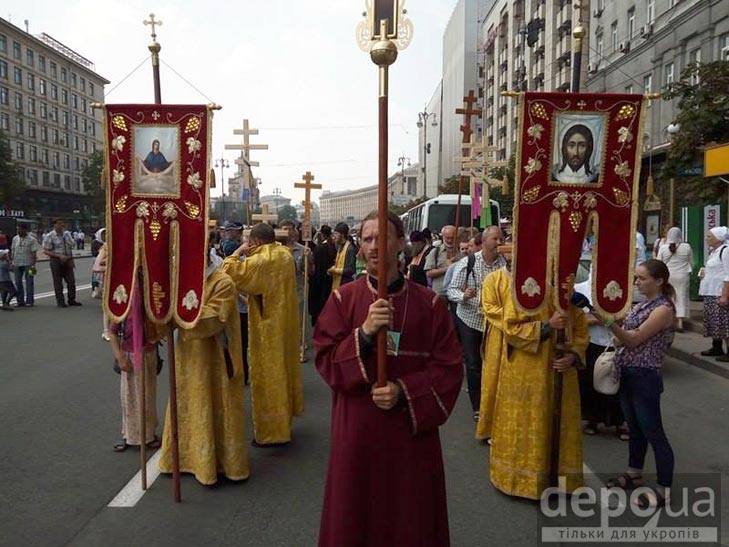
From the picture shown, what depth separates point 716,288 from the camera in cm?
880

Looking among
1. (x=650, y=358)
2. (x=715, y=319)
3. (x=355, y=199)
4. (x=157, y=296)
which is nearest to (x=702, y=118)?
(x=715, y=319)

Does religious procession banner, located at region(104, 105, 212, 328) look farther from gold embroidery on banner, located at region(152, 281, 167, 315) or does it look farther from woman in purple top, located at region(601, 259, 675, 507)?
woman in purple top, located at region(601, 259, 675, 507)

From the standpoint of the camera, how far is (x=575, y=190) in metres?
4.04

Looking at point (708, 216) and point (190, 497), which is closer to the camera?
point (190, 497)

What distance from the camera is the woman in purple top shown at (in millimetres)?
4164

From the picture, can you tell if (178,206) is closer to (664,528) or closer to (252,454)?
(252,454)

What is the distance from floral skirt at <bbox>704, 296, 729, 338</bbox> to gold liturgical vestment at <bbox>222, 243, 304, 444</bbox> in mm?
5961

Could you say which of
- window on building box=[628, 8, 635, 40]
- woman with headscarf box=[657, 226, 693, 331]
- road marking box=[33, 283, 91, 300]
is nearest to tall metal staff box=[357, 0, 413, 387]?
woman with headscarf box=[657, 226, 693, 331]

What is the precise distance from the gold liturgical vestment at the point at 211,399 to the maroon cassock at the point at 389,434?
1845 mm

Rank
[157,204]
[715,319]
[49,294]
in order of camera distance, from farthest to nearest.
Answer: [49,294] → [715,319] → [157,204]

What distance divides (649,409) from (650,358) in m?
0.33

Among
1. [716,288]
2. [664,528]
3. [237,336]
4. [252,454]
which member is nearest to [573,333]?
[664,528]

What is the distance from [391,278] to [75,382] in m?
6.05

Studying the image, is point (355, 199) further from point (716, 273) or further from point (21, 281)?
point (716, 273)
